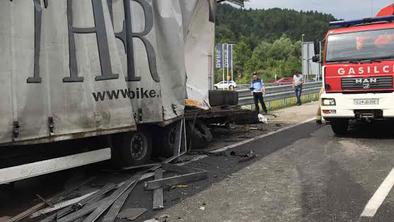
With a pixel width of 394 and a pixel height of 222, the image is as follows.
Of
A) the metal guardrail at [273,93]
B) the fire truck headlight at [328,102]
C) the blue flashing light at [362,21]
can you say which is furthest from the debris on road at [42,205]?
the metal guardrail at [273,93]

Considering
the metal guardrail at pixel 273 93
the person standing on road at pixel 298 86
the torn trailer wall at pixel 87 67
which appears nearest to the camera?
the torn trailer wall at pixel 87 67

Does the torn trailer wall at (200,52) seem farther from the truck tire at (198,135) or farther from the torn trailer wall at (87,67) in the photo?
the torn trailer wall at (87,67)

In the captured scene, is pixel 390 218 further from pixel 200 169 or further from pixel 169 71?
pixel 169 71

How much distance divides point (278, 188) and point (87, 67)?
291cm

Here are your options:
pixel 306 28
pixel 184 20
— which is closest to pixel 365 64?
pixel 184 20

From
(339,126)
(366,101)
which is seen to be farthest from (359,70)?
(339,126)

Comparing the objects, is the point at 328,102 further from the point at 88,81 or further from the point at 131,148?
the point at 88,81

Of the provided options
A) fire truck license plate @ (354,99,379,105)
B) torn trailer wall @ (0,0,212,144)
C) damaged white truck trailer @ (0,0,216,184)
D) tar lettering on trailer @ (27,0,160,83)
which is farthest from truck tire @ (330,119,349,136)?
tar lettering on trailer @ (27,0,160,83)

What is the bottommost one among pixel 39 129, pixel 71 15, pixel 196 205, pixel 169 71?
pixel 196 205

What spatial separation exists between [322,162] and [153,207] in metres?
3.68

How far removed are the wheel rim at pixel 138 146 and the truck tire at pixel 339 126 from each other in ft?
17.3

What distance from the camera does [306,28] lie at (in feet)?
491

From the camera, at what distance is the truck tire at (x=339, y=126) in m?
12.5

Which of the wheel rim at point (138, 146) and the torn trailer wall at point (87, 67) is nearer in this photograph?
the torn trailer wall at point (87, 67)
